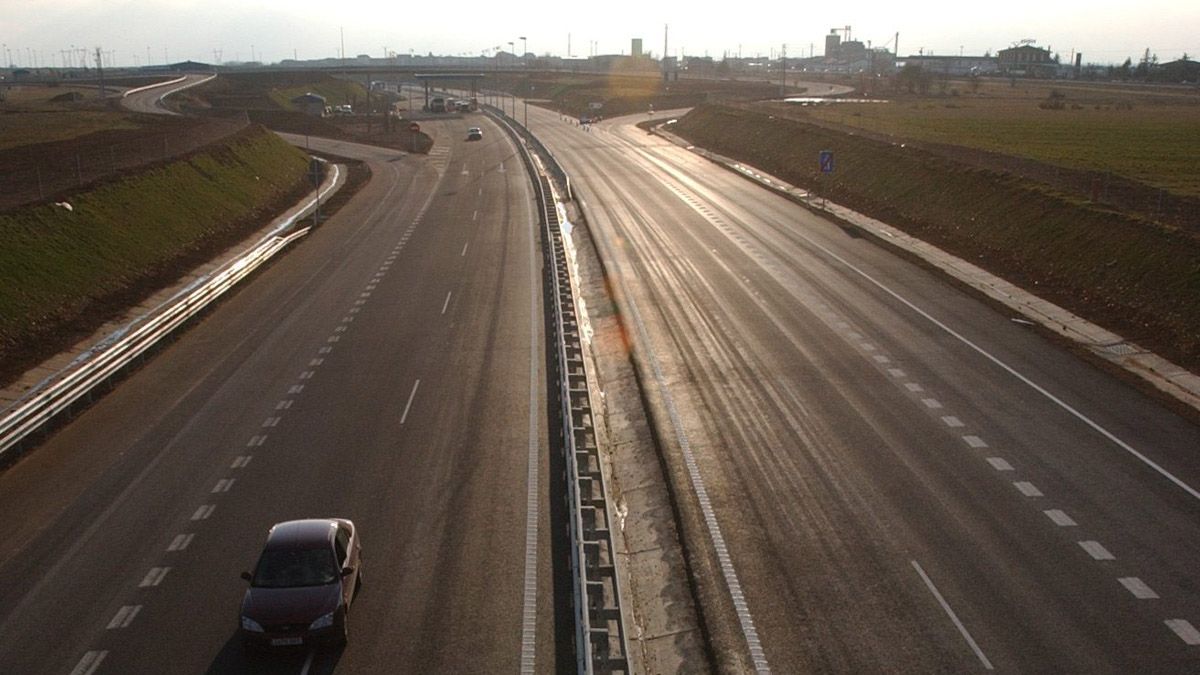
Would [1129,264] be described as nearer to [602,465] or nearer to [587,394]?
[587,394]

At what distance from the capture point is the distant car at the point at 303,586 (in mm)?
14547

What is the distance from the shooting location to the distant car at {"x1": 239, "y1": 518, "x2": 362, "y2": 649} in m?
14.5

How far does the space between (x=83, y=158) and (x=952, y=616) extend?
1992 inches

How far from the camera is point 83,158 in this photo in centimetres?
5375

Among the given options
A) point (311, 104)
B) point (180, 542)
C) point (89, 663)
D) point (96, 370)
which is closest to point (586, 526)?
point (180, 542)

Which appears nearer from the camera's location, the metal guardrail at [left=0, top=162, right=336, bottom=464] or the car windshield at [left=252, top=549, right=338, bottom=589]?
the car windshield at [left=252, top=549, right=338, bottom=589]

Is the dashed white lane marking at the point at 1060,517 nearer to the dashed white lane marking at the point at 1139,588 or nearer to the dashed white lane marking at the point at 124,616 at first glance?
the dashed white lane marking at the point at 1139,588

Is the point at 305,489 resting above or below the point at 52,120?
below

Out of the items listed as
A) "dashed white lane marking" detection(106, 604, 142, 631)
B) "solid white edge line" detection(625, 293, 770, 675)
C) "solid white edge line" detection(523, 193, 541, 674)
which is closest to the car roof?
"dashed white lane marking" detection(106, 604, 142, 631)

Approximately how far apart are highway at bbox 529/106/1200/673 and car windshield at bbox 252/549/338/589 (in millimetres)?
5706

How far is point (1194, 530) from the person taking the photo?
18.9 metres

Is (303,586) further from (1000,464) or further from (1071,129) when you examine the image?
(1071,129)

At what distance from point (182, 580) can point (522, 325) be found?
1757 cm

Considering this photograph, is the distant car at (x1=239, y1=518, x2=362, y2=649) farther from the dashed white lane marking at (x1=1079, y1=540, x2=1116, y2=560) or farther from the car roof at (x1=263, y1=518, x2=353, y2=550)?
the dashed white lane marking at (x1=1079, y1=540, x2=1116, y2=560)
